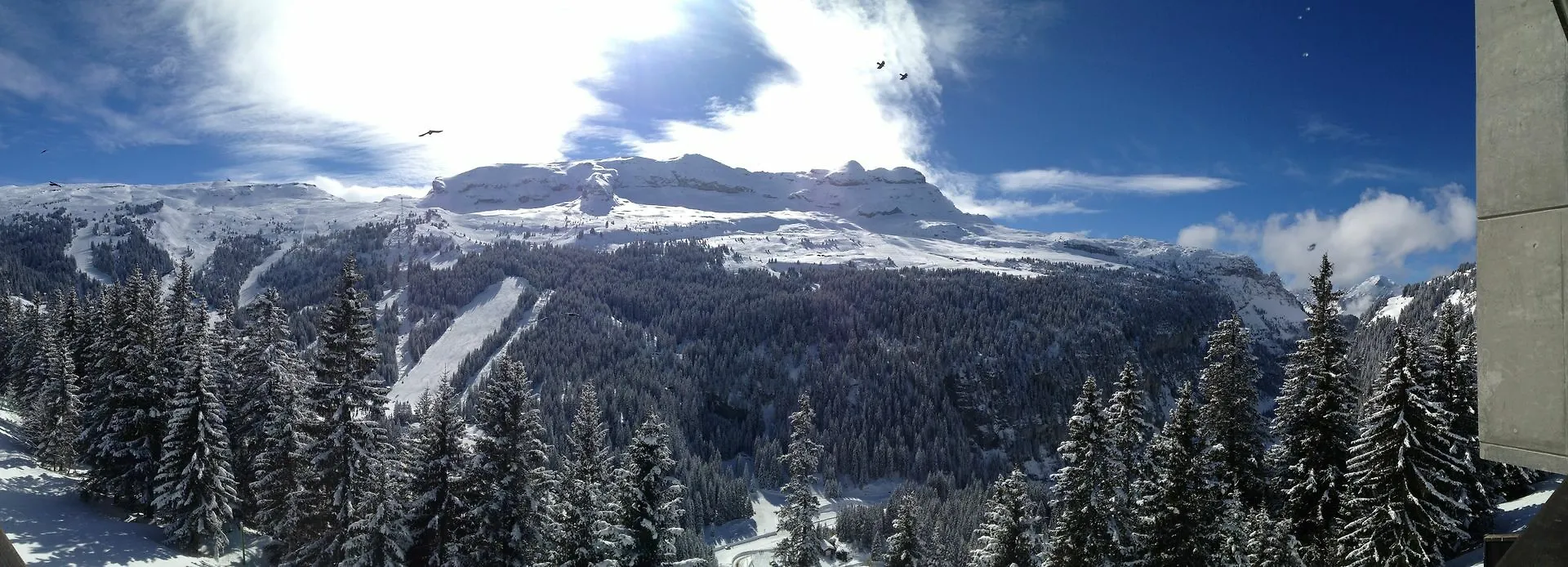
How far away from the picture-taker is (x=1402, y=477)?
2070cm

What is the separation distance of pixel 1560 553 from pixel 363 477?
1147 inches

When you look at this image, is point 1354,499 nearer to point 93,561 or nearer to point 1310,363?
point 1310,363

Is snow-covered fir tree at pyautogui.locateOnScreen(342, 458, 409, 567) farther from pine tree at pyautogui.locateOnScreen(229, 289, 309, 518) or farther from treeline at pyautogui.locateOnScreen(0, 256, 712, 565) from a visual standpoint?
pine tree at pyautogui.locateOnScreen(229, 289, 309, 518)

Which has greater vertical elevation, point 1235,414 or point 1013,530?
point 1235,414

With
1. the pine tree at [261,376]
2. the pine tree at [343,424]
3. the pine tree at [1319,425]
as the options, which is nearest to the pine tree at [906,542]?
the pine tree at [1319,425]

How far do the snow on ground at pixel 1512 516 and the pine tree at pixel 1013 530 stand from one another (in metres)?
14.1

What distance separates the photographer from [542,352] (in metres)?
185

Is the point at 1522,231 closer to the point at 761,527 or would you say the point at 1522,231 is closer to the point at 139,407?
the point at 139,407

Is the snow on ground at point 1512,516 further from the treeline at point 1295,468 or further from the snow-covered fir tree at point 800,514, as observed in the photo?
the snow-covered fir tree at point 800,514

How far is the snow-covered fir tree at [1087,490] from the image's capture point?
889 inches

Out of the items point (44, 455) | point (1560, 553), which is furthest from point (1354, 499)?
point (44, 455)

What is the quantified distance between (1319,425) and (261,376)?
44.0 meters

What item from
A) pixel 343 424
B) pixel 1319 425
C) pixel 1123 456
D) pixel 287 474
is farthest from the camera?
pixel 287 474

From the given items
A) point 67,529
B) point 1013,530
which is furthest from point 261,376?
point 1013,530
